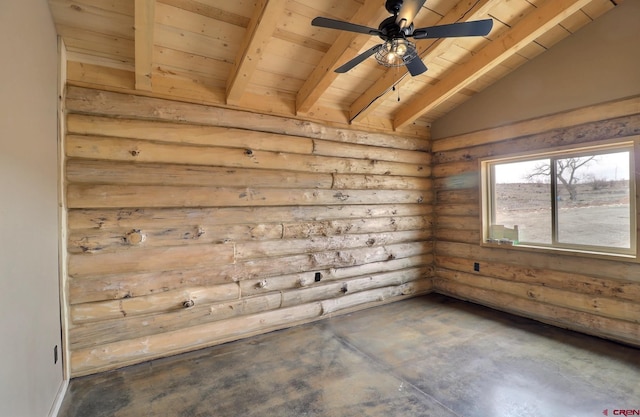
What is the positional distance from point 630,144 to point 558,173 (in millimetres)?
749

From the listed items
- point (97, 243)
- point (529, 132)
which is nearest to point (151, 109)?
point (97, 243)

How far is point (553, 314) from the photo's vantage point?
398cm

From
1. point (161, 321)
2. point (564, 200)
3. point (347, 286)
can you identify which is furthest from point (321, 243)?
point (564, 200)

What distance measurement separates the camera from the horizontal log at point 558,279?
343cm

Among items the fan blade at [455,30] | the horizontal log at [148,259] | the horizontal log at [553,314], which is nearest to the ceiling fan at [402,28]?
the fan blade at [455,30]

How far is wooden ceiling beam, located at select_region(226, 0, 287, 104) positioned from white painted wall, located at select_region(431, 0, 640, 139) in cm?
352

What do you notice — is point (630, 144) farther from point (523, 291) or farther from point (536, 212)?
point (523, 291)

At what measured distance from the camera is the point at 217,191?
349 cm

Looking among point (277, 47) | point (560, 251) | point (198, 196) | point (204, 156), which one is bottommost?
point (560, 251)

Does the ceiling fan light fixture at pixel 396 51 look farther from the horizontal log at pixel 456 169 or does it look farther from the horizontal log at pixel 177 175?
the horizontal log at pixel 456 169

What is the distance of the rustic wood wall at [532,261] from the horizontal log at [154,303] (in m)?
3.69

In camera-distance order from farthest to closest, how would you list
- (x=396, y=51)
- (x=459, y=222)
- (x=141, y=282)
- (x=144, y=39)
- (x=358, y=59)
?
(x=459, y=222)
(x=141, y=282)
(x=358, y=59)
(x=144, y=39)
(x=396, y=51)

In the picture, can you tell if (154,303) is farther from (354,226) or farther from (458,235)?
(458,235)

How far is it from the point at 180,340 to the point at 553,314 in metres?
4.63
